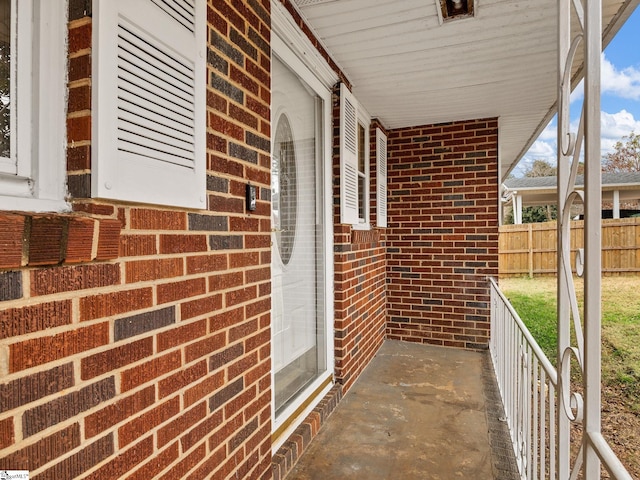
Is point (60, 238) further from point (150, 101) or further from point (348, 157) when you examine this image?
point (348, 157)

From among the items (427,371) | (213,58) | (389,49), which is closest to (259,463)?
(213,58)

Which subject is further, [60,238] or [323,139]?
[323,139]

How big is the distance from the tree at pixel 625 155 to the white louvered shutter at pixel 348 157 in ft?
47.4

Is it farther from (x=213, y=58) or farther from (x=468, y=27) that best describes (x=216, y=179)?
(x=468, y=27)

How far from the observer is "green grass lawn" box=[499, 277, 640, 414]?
456 centimetres

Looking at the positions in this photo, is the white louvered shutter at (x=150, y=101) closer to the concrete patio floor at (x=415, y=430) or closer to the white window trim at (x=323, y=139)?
the white window trim at (x=323, y=139)

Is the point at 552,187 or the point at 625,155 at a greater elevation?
the point at 625,155

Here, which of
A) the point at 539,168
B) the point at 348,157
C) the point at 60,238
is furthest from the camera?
the point at 539,168

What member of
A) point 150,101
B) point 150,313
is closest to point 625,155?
point 150,101

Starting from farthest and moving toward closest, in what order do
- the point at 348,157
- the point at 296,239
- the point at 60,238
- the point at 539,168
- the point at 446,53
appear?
the point at 539,168, the point at 348,157, the point at 446,53, the point at 296,239, the point at 60,238

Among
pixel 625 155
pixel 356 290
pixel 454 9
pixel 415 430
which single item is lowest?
pixel 415 430

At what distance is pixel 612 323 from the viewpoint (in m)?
6.08

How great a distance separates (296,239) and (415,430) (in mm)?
1577

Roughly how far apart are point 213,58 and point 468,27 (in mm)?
1821
